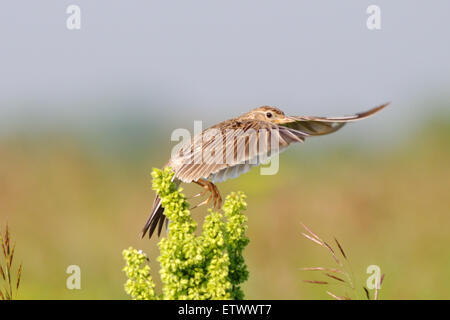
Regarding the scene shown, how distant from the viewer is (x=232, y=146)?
2812mm

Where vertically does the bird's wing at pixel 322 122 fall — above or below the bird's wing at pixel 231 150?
above

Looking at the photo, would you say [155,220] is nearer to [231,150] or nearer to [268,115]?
[231,150]

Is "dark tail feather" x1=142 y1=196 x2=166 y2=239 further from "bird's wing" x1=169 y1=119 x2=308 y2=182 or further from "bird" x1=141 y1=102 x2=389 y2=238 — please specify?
"bird's wing" x1=169 y1=119 x2=308 y2=182

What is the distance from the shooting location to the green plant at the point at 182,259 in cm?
236

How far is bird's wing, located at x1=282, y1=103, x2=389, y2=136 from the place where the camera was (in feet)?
→ 9.68

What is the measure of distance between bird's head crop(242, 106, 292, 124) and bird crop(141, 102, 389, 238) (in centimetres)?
1

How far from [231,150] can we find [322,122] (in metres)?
0.57

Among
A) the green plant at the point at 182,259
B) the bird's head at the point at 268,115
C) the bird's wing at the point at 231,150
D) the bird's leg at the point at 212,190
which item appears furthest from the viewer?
the bird's head at the point at 268,115

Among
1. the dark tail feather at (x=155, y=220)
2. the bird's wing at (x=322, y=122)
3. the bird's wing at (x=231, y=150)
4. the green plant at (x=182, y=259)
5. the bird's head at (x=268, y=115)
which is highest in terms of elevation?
the bird's head at (x=268, y=115)

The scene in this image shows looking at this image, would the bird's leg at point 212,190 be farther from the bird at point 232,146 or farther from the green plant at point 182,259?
the green plant at point 182,259

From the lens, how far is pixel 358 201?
667cm

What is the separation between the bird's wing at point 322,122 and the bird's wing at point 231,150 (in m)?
0.16

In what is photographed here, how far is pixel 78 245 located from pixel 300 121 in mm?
3243

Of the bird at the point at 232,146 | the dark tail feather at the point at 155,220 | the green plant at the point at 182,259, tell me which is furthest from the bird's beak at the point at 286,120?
the green plant at the point at 182,259
